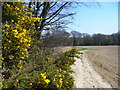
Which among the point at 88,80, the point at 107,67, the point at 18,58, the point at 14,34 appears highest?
the point at 14,34

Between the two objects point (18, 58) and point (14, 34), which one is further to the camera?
point (18, 58)

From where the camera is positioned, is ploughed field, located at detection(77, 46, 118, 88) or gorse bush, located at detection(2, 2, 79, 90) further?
ploughed field, located at detection(77, 46, 118, 88)

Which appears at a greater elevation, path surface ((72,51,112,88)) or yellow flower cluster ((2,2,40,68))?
yellow flower cluster ((2,2,40,68))

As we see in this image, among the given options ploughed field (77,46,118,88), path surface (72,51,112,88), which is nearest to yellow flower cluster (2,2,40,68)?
path surface (72,51,112,88)

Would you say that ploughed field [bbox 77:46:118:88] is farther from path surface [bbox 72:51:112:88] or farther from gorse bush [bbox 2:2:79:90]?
gorse bush [bbox 2:2:79:90]

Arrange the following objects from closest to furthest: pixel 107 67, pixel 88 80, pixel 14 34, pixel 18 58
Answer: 1. pixel 14 34
2. pixel 18 58
3. pixel 88 80
4. pixel 107 67

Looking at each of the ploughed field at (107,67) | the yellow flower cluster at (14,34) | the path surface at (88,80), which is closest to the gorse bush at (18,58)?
the yellow flower cluster at (14,34)

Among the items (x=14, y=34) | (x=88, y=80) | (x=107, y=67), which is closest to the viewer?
(x=14, y=34)

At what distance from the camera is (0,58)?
1.65 meters

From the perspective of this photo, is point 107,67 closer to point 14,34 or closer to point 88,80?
point 88,80

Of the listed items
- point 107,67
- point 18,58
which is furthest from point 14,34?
point 107,67

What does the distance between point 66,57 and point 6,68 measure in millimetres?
1387

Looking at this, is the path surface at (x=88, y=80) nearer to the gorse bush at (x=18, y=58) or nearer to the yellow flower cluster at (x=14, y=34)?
the gorse bush at (x=18, y=58)

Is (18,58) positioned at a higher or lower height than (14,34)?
lower
